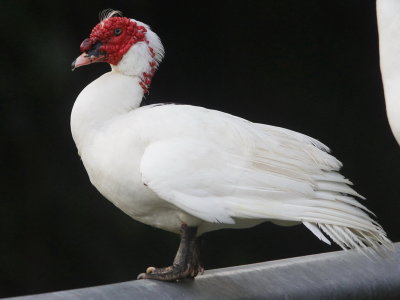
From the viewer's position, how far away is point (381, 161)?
4355mm

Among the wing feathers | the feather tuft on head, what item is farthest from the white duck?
the feather tuft on head

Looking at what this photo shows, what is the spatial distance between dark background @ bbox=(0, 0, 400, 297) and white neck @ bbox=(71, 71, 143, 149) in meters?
1.04

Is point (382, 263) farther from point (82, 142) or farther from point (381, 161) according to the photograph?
point (381, 161)

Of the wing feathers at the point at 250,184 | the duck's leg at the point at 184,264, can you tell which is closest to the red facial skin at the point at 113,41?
the wing feathers at the point at 250,184

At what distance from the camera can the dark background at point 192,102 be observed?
3.69 meters

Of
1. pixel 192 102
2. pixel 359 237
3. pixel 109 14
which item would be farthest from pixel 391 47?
pixel 192 102

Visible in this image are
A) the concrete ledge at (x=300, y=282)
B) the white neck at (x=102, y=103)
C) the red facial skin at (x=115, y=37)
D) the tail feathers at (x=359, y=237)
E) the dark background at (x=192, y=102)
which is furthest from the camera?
the dark background at (x=192, y=102)

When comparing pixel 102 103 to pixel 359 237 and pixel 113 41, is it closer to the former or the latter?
pixel 113 41

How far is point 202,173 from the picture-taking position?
2.36m

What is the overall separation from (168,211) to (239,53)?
163cm

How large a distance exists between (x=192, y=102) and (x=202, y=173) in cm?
164

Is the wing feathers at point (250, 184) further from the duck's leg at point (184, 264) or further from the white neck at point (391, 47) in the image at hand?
the white neck at point (391, 47)

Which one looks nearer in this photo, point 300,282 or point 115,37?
point 300,282

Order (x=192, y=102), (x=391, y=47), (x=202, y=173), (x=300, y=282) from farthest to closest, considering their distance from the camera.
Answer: (x=192, y=102)
(x=391, y=47)
(x=202, y=173)
(x=300, y=282)
